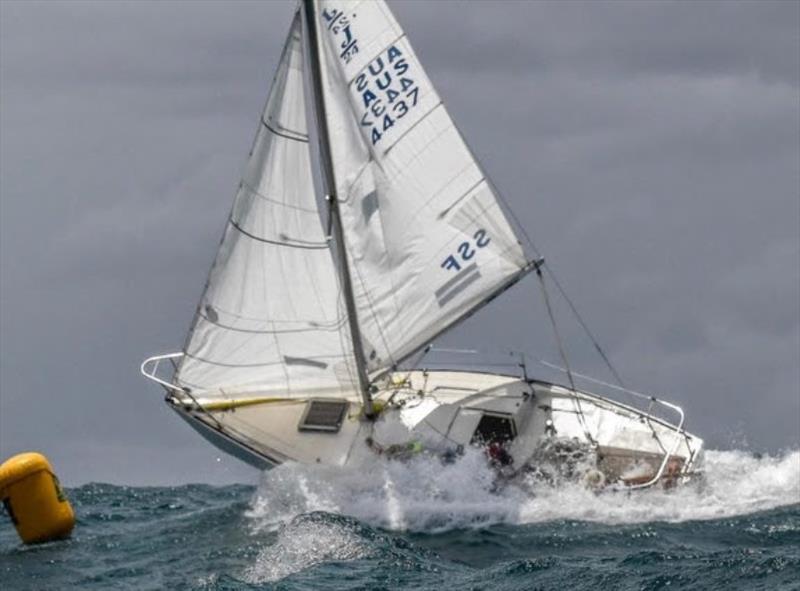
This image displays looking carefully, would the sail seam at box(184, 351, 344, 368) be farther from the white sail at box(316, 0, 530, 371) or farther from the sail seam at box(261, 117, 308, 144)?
the sail seam at box(261, 117, 308, 144)

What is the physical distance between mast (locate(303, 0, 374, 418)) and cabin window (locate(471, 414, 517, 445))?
89.3 inches

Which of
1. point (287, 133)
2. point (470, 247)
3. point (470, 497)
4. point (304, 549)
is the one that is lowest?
point (304, 549)

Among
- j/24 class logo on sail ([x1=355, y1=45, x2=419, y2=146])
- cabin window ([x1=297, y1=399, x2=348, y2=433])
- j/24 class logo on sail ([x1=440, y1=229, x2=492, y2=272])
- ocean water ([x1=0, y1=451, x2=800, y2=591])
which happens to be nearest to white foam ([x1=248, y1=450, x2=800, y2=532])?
ocean water ([x1=0, y1=451, x2=800, y2=591])

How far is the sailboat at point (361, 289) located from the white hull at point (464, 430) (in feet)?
0.13

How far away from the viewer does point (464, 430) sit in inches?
2207

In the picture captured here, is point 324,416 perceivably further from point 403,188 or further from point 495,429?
point 403,188

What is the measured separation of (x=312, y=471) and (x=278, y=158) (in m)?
6.41

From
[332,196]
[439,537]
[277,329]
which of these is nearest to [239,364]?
[277,329]

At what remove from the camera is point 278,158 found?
2210 inches

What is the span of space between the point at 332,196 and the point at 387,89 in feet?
8.57

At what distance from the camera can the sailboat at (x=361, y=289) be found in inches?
2186

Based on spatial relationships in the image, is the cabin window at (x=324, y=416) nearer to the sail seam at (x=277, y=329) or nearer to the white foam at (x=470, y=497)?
the white foam at (x=470, y=497)

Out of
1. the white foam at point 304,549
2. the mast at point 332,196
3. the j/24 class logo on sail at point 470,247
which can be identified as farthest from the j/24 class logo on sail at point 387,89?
the white foam at point 304,549

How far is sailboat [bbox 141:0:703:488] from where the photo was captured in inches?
2186
